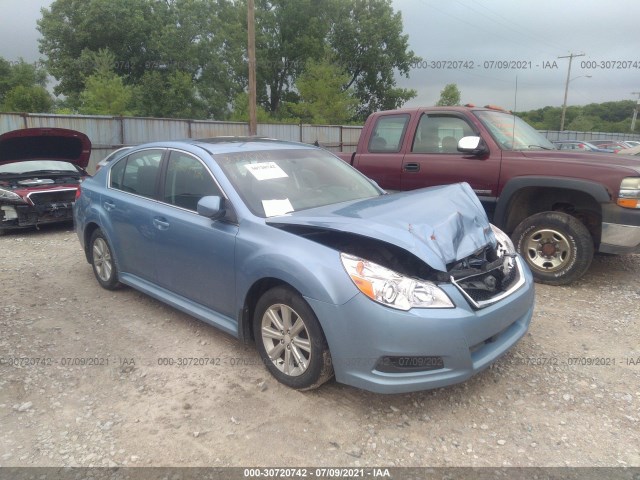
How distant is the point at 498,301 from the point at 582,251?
246cm

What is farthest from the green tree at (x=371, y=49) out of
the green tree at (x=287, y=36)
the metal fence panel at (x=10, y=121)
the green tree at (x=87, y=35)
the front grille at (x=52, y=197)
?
the front grille at (x=52, y=197)

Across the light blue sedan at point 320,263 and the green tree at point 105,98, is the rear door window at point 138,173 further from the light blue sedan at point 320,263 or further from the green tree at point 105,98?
the green tree at point 105,98

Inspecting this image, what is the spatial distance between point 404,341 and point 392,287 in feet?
0.99

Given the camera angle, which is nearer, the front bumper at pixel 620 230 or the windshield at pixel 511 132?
the front bumper at pixel 620 230

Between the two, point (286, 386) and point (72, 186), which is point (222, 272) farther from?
point (72, 186)

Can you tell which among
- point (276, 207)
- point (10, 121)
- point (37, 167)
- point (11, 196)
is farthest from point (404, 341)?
point (10, 121)

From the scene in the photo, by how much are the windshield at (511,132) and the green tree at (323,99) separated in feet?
73.5

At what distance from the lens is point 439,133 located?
5.87 meters

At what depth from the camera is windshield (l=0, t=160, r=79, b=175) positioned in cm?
798

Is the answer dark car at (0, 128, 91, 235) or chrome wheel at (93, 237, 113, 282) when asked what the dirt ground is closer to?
chrome wheel at (93, 237, 113, 282)

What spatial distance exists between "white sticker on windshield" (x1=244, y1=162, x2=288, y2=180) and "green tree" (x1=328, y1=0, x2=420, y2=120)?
37941 mm

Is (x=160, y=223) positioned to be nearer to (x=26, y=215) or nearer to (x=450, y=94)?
(x=26, y=215)

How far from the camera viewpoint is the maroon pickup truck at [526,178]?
4.64 m

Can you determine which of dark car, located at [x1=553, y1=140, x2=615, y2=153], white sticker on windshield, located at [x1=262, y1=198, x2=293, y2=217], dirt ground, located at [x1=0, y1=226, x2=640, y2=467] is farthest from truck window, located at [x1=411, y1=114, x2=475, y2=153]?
white sticker on windshield, located at [x1=262, y1=198, x2=293, y2=217]
